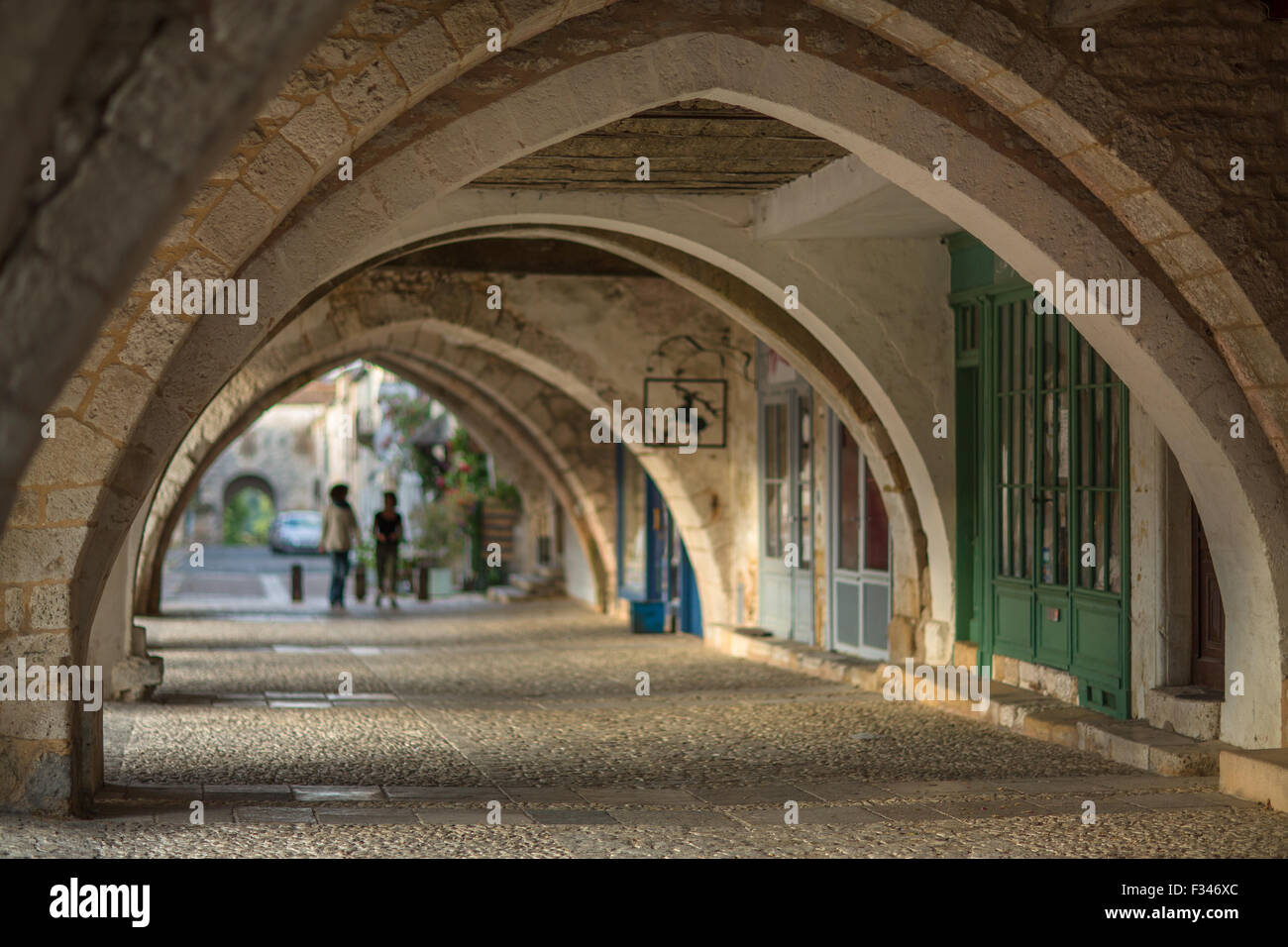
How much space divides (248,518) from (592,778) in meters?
40.3

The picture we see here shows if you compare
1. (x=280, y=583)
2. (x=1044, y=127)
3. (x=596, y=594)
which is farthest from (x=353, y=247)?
(x=280, y=583)

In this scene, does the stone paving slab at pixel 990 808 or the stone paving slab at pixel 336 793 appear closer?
the stone paving slab at pixel 990 808

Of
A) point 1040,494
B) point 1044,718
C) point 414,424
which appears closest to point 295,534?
point 414,424

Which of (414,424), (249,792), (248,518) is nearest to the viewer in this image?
(249,792)

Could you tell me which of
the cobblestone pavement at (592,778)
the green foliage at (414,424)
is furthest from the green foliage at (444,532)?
the cobblestone pavement at (592,778)

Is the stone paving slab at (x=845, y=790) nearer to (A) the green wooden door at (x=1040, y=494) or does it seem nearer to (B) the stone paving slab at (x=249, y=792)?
(A) the green wooden door at (x=1040, y=494)

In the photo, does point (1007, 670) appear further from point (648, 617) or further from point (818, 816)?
point (648, 617)

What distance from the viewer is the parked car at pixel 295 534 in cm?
3384

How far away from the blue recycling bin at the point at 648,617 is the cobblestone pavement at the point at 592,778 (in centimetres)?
270

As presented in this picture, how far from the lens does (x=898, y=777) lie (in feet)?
19.4

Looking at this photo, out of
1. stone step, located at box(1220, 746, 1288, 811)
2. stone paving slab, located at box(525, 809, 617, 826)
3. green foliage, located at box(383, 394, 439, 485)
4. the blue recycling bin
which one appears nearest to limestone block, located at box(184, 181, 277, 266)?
stone paving slab, located at box(525, 809, 617, 826)

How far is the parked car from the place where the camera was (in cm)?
3384

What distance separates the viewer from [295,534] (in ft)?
111

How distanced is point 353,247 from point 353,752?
2.36 meters
